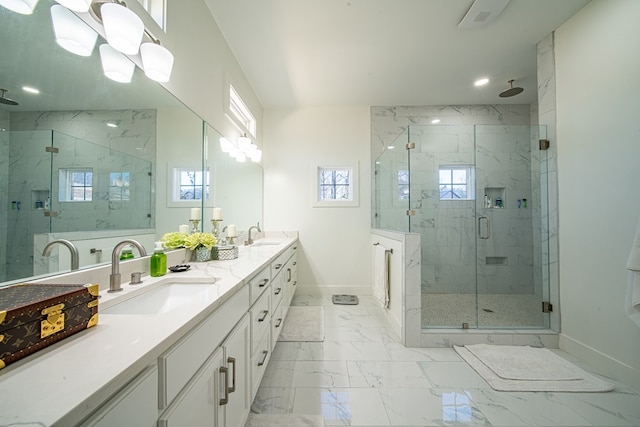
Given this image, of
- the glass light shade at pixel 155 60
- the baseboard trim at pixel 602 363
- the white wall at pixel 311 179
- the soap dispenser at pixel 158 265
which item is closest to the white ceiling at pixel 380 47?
the white wall at pixel 311 179

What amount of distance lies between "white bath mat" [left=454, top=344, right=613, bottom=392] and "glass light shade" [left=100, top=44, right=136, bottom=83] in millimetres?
2733

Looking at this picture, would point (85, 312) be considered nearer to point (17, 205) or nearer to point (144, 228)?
point (17, 205)

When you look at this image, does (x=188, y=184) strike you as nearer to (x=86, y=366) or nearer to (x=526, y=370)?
(x=86, y=366)

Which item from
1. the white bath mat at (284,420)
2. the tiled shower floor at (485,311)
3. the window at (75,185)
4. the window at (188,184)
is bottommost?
the white bath mat at (284,420)

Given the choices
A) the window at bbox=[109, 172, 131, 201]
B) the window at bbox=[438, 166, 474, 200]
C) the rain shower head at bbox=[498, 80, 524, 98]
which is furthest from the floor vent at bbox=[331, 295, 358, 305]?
the rain shower head at bbox=[498, 80, 524, 98]

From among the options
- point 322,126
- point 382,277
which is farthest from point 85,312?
point 322,126

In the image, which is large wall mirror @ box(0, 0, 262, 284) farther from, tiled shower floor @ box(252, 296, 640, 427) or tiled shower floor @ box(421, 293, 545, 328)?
tiled shower floor @ box(421, 293, 545, 328)

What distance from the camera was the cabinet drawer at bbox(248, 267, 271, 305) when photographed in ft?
4.07

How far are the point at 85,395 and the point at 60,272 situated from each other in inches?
29.0

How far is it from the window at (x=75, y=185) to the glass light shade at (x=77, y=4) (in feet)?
1.87

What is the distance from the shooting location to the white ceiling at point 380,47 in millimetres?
1897

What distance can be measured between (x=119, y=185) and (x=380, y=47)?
97.1 inches

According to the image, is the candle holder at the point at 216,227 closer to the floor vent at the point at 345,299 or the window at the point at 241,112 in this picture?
the window at the point at 241,112

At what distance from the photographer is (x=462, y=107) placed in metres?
3.52
